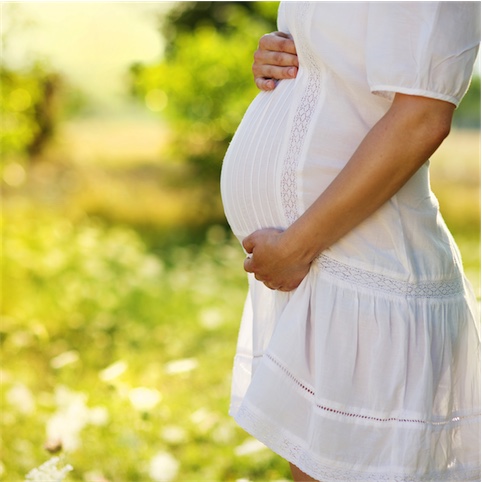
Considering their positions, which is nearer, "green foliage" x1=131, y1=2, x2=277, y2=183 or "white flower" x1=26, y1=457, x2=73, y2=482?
"white flower" x1=26, y1=457, x2=73, y2=482

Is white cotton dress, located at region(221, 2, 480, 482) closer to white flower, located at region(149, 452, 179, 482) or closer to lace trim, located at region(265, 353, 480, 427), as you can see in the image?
lace trim, located at region(265, 353, 480, 427)

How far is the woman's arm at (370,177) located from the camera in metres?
1.28

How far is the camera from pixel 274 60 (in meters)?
1.56

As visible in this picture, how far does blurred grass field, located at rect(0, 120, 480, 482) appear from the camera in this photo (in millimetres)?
2848

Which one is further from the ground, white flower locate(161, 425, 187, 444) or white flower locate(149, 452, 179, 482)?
white flower locate(149, 452, 179, 482)

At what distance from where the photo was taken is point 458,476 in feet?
4.76

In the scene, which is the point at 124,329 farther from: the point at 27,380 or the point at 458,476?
the point at 458,476

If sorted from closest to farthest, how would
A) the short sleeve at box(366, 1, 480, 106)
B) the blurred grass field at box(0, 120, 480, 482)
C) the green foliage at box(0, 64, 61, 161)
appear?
the short sleeve at box(366, 1, 480, 106)
the blurred grass field at box(0, 120, 480, 482)
the green foliage at box(0, 64, 61, 161)

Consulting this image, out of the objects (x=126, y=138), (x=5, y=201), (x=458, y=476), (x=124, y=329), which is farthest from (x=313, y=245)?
(x=126, y=138)

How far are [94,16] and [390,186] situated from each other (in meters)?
7.53

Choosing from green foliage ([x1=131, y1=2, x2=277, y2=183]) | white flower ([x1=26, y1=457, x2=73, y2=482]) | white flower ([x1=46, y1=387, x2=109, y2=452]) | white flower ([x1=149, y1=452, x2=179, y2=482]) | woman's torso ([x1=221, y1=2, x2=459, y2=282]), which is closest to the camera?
woman's torso ([x1=221, y1=2, x2=459, y2=282])

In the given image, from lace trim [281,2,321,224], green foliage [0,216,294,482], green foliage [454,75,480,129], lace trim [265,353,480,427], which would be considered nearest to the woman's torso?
lace trim [281,2,321,224]

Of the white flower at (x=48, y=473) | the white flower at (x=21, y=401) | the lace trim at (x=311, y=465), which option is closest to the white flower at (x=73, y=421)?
the white flower at (x=21, y=401)

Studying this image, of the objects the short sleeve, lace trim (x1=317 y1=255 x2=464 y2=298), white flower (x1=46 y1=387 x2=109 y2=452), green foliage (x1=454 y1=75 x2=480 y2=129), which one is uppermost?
the short sleeve
